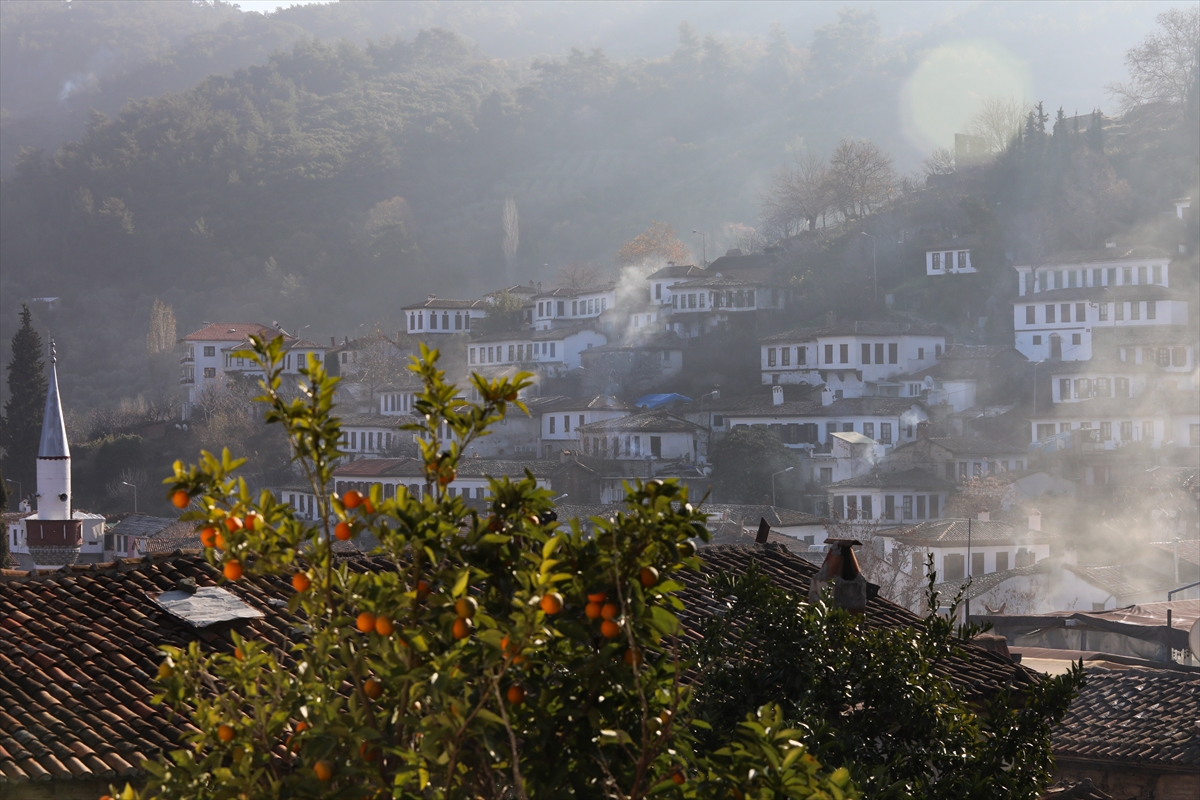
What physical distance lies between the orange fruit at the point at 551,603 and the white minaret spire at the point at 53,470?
27.3m

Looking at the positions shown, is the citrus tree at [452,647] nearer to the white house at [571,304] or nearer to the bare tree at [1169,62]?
the white house at [571,304]

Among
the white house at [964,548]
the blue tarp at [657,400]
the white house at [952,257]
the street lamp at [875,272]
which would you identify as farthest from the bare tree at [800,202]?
the white house at [964,548]

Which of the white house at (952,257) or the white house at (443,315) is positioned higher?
the white house at (952,257)

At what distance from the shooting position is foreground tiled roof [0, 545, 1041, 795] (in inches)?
282

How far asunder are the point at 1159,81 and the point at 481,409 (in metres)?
95.4

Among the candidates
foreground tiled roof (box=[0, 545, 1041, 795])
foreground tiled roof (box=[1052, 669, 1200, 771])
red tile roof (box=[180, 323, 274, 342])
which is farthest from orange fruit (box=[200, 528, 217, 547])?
red tile roof (box=[180, 323, 274, 342])

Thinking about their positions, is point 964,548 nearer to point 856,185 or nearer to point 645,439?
point 645,439

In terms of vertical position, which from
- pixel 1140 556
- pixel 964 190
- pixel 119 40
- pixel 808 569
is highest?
pixel 119 40

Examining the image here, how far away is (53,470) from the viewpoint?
27859 mm

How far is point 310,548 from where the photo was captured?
301 cm

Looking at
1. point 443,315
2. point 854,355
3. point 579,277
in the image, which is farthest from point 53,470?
point 579,277

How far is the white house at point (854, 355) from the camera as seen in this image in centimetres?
5797

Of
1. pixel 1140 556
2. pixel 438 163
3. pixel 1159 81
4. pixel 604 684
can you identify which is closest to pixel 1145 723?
pixel 604 684

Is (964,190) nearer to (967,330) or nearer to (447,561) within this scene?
(967,330)
